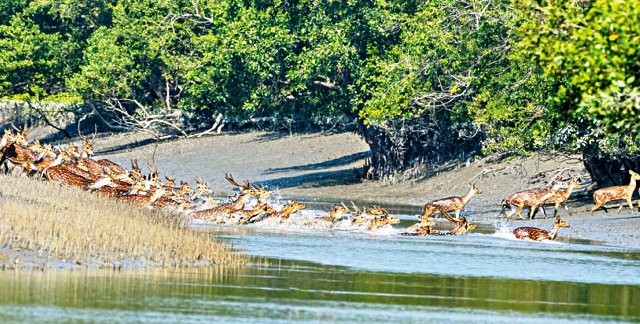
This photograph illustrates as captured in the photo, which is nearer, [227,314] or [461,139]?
[227,314]

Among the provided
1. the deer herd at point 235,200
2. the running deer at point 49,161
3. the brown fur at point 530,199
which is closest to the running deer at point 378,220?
the deer herd at point 235,200

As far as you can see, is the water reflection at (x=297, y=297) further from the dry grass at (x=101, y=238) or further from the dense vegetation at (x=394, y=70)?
the dense vegetation at (x=394, y=70)

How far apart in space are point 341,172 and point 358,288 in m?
32.7

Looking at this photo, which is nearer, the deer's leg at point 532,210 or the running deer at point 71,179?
the running deer at point 71,179

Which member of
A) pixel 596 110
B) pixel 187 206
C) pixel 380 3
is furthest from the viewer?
pixel 380 3

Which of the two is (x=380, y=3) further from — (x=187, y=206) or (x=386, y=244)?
(x=386, y=244)

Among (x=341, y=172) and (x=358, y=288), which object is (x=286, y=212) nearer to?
(x=358, y=288)

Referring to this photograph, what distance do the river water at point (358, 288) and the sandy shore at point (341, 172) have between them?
5.82m

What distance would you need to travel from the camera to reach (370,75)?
4450 centimetres

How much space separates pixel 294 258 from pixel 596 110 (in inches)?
307

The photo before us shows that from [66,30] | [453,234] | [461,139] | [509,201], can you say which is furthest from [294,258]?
[66,30]

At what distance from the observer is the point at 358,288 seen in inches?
785

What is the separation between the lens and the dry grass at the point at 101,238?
66.4 ft

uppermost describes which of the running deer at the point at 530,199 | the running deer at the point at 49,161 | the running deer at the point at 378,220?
the running deer at the point at 49,161
